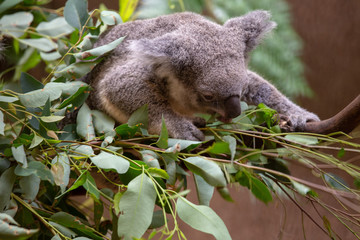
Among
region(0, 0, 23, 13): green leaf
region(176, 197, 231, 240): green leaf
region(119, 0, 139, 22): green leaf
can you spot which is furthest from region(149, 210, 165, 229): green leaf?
region(0, 0, 23, 13): green leaf

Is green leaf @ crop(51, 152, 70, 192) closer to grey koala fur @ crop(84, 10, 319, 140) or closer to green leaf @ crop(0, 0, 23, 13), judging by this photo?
grey koala fur @ crop(84, 10, 319, 140)

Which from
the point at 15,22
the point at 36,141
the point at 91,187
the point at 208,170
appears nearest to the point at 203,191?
the point at 208,170

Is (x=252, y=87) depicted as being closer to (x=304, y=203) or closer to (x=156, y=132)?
(x=156, y=132)

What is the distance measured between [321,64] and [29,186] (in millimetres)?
2847

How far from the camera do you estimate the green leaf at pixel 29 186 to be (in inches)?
54.1

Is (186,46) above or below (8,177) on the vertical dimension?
above

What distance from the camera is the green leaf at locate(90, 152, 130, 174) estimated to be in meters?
1.25

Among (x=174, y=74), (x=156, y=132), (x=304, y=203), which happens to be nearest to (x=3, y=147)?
(x=156, y=132)

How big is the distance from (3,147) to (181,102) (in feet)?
2.58

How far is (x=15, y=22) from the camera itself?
249 centimetres

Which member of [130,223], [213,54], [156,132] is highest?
[213,54]

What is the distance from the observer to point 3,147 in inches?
59.2

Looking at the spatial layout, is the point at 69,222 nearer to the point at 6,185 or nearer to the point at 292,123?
the point at 6,185

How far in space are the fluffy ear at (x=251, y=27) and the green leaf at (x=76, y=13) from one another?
691mm
